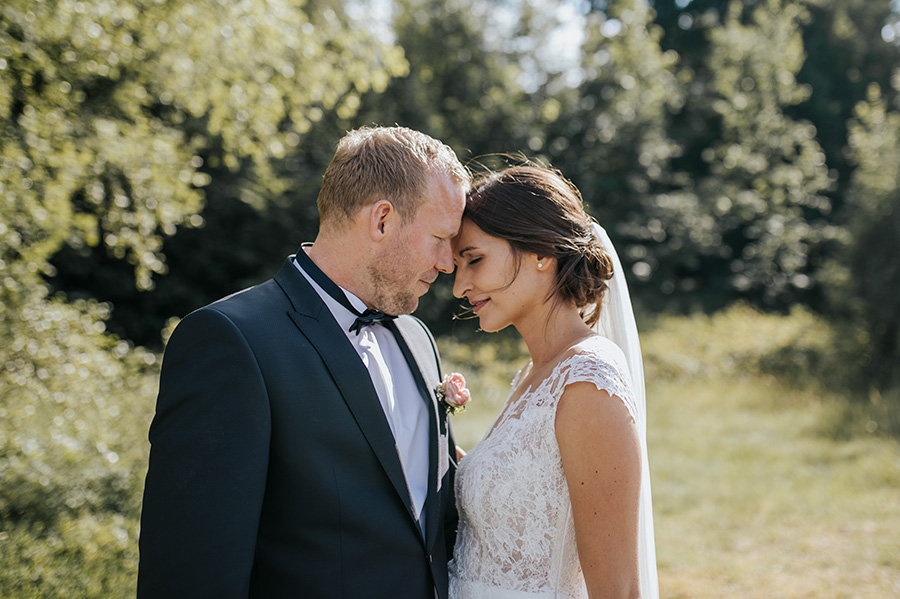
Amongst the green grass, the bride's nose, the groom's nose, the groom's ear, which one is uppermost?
the groom's ear

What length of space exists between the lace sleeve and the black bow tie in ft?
2.15

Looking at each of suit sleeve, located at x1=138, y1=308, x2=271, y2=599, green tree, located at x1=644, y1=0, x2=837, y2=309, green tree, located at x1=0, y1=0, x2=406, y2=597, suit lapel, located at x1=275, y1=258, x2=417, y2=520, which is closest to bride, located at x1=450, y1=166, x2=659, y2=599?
suit lapel, located at x1=275, y1=258, x2=417, y2=520

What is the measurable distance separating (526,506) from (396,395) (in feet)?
1.97

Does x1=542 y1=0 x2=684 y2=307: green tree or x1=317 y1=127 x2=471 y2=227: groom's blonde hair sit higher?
x1=542 y1=0 x2=684 y2=307: green tree

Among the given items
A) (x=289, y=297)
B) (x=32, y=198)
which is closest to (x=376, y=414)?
(x=289, y=297)

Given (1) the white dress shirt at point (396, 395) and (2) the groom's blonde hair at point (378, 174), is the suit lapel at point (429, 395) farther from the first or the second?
(2) the groom's blonde hair at point (378, 174)

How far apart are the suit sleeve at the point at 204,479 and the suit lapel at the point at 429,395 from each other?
61 centimetres

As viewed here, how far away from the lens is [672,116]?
24.8m

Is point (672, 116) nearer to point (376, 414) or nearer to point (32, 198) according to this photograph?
point (32, 198)

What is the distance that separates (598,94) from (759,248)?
739 cm

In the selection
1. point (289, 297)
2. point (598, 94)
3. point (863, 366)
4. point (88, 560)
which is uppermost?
point (598, 94)

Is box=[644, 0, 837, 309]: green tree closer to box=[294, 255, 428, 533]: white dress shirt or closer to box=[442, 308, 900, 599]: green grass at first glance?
box=[442, 308, 900, 599]: green grass

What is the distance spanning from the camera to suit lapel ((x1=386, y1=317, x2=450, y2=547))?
2199 millimetres

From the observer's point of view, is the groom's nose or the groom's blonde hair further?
the groom's nose
